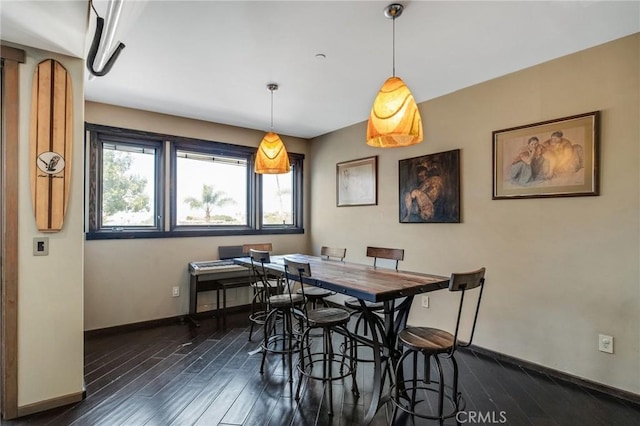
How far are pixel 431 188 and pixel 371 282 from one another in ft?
5.94

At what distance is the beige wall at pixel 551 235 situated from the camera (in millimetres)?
2408

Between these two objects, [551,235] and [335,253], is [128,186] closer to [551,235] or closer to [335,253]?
[335,253]

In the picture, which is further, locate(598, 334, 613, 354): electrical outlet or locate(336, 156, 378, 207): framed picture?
locate(336, 156, 378, 207): framed picture

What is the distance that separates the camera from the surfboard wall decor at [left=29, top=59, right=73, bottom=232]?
2.22m

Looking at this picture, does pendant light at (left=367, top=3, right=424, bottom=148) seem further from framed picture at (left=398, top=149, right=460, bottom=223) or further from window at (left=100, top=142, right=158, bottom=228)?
window at (left=100, top=142, right=158, bottom=228)

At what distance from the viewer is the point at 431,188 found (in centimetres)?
366

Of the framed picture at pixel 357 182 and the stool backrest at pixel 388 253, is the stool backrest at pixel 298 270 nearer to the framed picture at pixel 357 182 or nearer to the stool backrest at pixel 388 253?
the stool backrest at pixel 388 253

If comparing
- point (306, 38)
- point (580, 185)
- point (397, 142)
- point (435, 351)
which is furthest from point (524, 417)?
point (306, 38)

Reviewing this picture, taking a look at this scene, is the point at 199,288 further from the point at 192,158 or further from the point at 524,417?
the point at 524,417

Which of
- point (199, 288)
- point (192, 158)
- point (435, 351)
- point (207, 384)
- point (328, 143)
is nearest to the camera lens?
point (435, 351)

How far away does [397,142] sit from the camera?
2.32m

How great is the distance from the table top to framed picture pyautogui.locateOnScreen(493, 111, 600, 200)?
4.17 feet

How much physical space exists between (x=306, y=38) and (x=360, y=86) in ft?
3.34

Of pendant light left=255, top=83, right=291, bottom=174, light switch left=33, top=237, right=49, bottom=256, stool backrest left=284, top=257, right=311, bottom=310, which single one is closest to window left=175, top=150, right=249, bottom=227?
pendant light left=255, top=83, right=291, bottom=174
